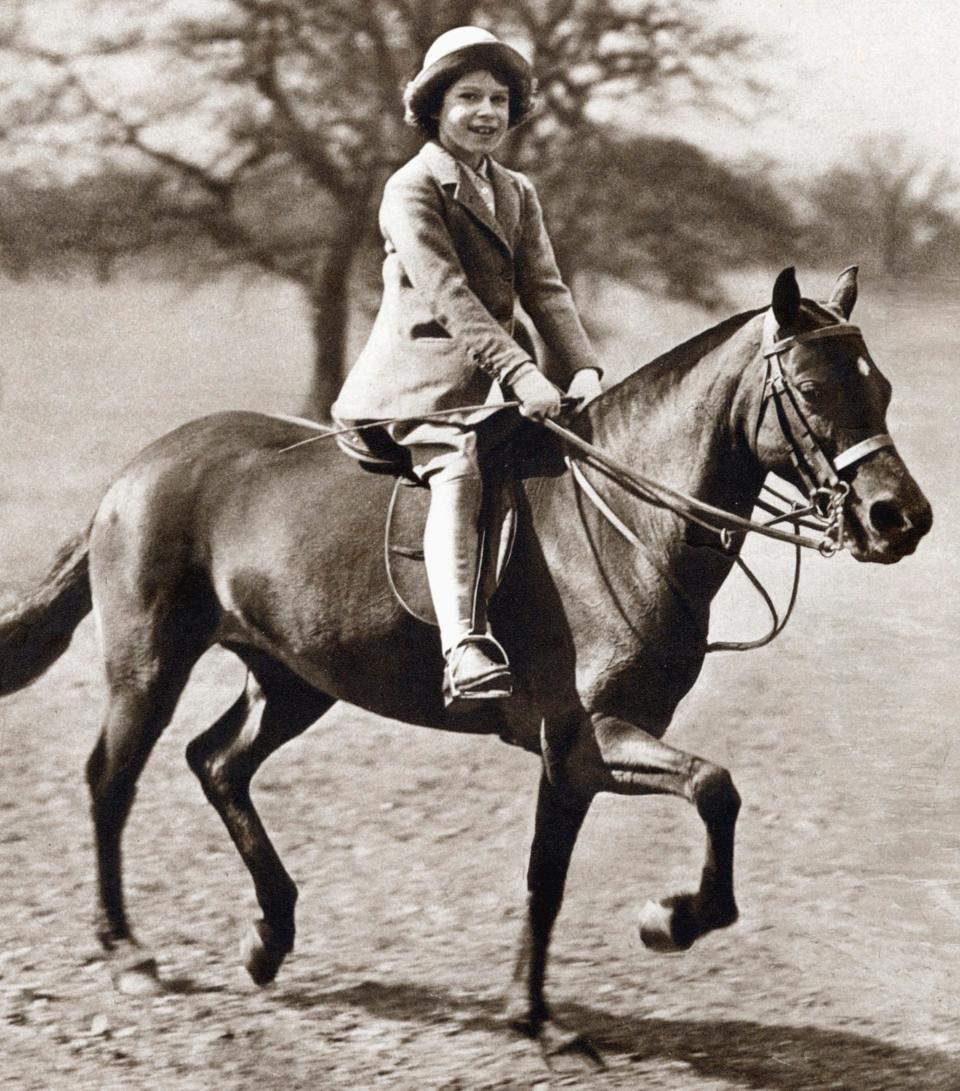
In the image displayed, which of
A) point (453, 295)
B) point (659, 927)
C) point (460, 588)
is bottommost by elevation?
point (659, 927)

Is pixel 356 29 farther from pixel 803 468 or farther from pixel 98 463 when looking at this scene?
pixel 803 468

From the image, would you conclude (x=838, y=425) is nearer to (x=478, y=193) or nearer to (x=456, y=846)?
(x=478, y=193)

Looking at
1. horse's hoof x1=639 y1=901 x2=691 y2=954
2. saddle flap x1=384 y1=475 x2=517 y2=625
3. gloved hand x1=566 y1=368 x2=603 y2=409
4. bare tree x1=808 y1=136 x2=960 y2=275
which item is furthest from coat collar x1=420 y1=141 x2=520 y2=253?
horse's hoof x1=639 y1=901 x2=691 y2=954

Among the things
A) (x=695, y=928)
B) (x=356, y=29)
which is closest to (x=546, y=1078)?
(x=695, y=928)

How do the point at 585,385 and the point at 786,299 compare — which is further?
the point at 585,385

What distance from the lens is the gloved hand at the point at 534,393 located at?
392cm

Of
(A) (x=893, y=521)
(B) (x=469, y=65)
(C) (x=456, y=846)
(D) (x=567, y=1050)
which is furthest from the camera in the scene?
(C) (x=456, y=846)

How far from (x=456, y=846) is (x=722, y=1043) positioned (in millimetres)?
1324

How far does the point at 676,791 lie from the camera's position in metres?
3.81

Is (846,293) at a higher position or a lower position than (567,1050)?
higher

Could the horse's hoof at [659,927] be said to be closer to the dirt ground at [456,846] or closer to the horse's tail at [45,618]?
the dirt ground at [456,846]

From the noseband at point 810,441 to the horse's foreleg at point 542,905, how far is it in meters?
1.18

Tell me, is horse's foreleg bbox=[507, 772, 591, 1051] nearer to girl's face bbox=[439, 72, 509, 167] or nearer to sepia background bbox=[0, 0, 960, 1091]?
sepia background bbox=[0, 0, 960, 1091]

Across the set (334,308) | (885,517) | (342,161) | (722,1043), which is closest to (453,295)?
(885,517)
